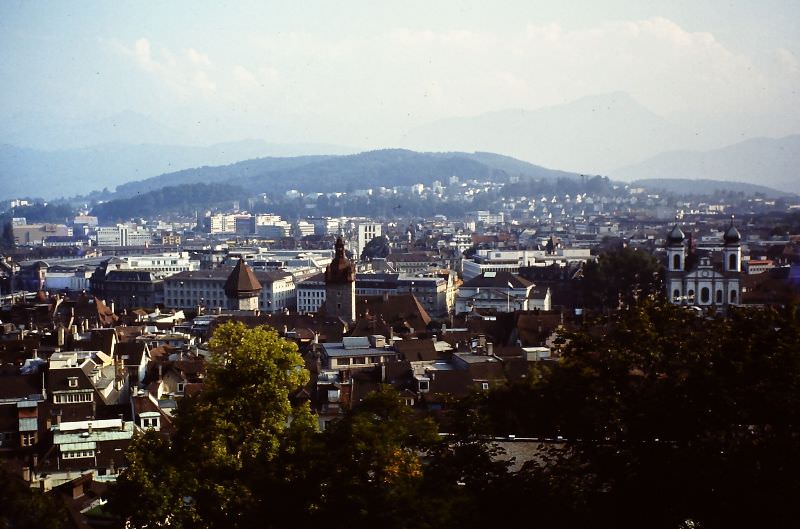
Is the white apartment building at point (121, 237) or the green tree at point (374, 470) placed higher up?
the green tree at point (374, 470)

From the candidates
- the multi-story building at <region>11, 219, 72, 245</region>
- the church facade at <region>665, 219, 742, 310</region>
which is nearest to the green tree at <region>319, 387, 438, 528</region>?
the church facade at <region>665, 219, 742, 310</region>

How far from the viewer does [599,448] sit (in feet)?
46.9

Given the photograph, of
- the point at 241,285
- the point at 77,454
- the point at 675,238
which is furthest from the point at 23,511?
the point at 675,238

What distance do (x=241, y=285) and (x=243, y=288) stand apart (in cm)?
22

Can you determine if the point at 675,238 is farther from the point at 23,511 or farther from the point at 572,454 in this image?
the point at 23,511

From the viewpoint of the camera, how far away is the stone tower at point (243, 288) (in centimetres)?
6138

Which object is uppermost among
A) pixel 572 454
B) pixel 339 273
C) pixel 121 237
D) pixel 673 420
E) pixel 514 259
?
pixel 673 420

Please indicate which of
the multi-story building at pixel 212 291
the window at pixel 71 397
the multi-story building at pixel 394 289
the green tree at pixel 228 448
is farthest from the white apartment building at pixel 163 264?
the green tree at pixel 228 448

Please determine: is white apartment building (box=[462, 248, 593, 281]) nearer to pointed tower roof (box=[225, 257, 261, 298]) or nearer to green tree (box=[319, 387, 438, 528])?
pointed tower roof (box=[225, 257, 261, 298])

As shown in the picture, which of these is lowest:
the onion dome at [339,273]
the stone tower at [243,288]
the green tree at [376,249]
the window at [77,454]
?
the green tree at [376,249]

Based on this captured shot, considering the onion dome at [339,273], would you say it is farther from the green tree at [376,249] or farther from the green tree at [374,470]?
the green tree at [376,249]

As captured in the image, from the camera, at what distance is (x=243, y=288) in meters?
61.4

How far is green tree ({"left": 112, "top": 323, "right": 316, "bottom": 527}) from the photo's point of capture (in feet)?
53.4

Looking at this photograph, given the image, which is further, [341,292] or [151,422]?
[341,292]
